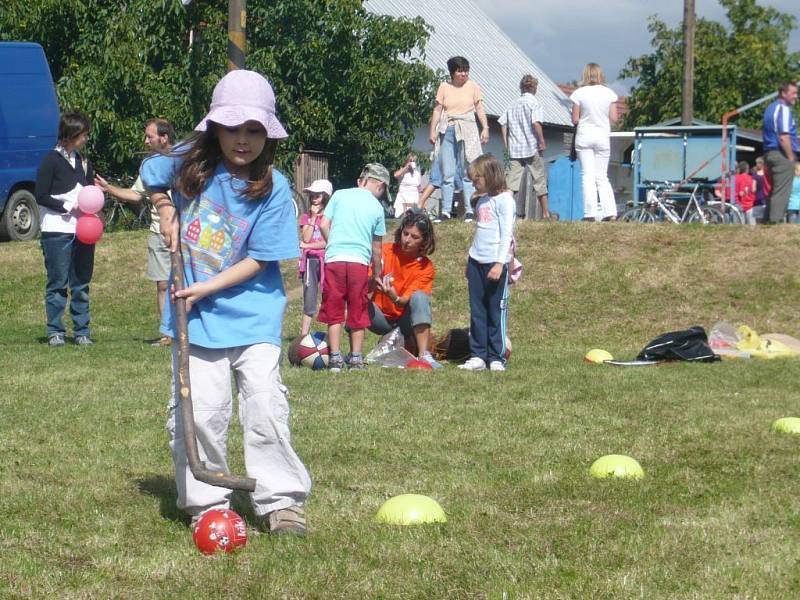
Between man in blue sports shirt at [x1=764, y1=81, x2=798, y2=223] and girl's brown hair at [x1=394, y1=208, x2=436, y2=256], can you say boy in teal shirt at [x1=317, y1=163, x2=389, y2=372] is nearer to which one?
girl's brown hair at [x1=394, y1=208, x2=436, y2=256]

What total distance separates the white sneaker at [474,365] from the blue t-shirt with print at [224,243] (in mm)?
5475

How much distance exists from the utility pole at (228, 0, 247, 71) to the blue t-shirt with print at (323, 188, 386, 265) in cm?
373

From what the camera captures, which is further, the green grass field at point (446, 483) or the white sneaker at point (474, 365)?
the white sneaker at point (474, 365)

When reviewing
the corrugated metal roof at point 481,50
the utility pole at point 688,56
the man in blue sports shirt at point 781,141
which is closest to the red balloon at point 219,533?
the man in blue sports shirt at point 781,141

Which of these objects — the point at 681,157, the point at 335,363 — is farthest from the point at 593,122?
the point at 335,363

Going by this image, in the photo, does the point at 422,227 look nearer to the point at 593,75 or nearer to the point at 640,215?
the point at 593,75

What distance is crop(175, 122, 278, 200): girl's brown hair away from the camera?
14.6 feet

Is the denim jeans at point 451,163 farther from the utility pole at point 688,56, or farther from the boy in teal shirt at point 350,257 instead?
the utility pole at point 688,56

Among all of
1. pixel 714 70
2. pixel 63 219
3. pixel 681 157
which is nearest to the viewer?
pixel 63 219

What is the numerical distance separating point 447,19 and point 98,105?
20929 mm

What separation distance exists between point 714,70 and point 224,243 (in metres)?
45.9

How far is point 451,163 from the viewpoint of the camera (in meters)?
15.7

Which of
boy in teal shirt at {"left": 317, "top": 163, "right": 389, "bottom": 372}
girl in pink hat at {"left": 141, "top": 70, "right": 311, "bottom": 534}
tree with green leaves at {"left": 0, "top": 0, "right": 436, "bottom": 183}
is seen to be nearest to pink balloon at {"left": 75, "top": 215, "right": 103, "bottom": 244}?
boy in teal shirt at {"left": 317, "top": 163, "right": 389, "bottom": 372}

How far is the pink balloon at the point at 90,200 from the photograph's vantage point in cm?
1045
